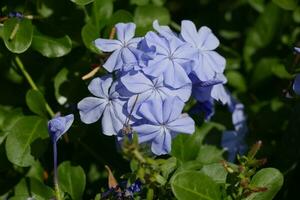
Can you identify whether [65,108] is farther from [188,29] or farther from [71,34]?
[188,29]

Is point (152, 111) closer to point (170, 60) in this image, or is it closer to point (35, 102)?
point (170, 60)

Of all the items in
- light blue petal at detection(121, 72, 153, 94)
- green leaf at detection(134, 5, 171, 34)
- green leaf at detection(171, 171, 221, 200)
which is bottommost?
green leaf at detection(171, 171, 221, 200)

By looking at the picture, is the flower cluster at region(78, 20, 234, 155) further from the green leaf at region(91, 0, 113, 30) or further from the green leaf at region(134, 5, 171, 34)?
the green leaf at region(134, 5, 171, 34)

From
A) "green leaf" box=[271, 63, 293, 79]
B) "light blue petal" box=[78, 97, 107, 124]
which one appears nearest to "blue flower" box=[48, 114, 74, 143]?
"light blue petal" box=[78, 97, 107, 124]

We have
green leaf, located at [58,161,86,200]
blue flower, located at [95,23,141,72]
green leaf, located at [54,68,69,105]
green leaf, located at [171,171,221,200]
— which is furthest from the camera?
Result: green leaf, located at [54,68,69,105]

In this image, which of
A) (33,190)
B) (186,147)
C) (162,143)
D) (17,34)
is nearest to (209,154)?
(186,147)

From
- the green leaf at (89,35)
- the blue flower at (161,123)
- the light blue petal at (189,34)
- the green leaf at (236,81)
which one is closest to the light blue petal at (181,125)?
the blue flower at (161,123)

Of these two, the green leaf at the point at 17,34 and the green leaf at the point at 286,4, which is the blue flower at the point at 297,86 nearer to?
the green leaf at the point at 286,4
